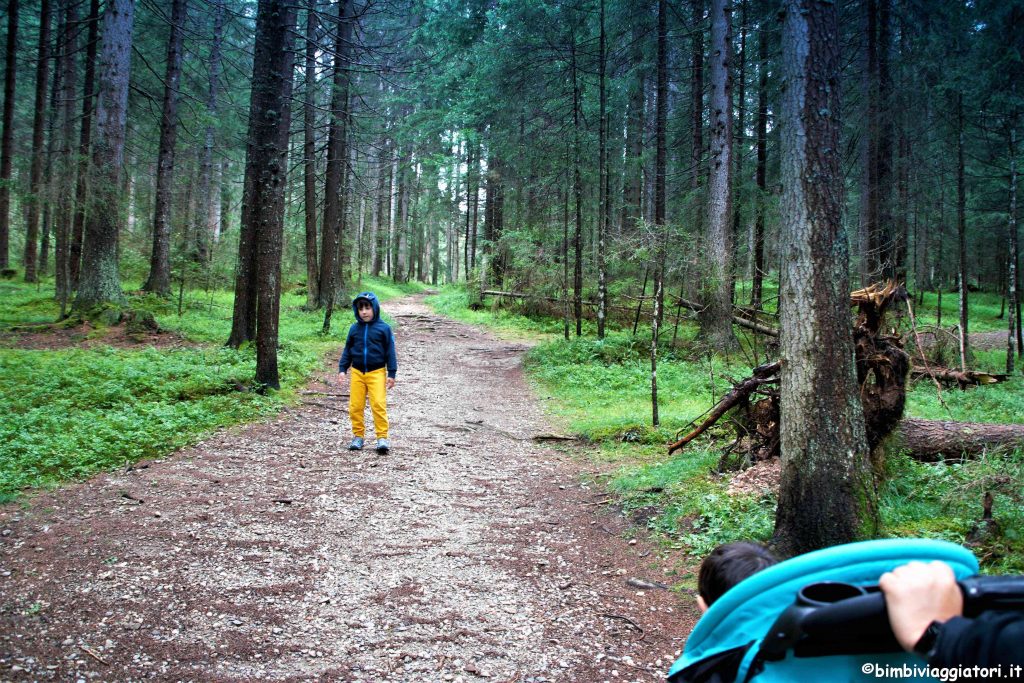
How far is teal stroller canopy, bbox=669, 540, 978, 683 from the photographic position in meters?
1.32

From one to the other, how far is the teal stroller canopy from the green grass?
6.13 m

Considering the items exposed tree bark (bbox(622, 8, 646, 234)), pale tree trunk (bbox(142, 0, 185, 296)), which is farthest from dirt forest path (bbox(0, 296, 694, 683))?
exposed tree bark (bbox(622, 8, 646, 234))

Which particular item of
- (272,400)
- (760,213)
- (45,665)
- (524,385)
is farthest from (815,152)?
(760,213)

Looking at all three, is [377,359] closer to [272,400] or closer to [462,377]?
[272,400]

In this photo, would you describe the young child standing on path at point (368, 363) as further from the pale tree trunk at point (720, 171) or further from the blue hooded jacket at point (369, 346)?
the pale tree trunk at point (720, 171)

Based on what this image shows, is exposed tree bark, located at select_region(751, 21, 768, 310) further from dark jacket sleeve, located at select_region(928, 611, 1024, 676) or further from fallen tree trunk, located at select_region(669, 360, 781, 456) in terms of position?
dark jacket sleeve, located at select_region(928, 611, 1024, 676)

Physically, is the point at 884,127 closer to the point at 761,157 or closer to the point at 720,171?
the point at 720,171

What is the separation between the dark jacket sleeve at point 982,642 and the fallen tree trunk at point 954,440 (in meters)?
5.96

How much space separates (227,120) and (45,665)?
32101 mm

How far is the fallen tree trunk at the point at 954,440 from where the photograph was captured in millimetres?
6426

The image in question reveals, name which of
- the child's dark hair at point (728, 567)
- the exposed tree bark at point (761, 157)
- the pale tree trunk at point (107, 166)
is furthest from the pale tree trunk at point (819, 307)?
the exposed tree bark at point (761, 157)

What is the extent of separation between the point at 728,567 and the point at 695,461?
507 centimetres

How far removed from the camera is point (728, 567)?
2016 millimetres

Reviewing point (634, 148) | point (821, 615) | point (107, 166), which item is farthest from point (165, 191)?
point (821, 615)
